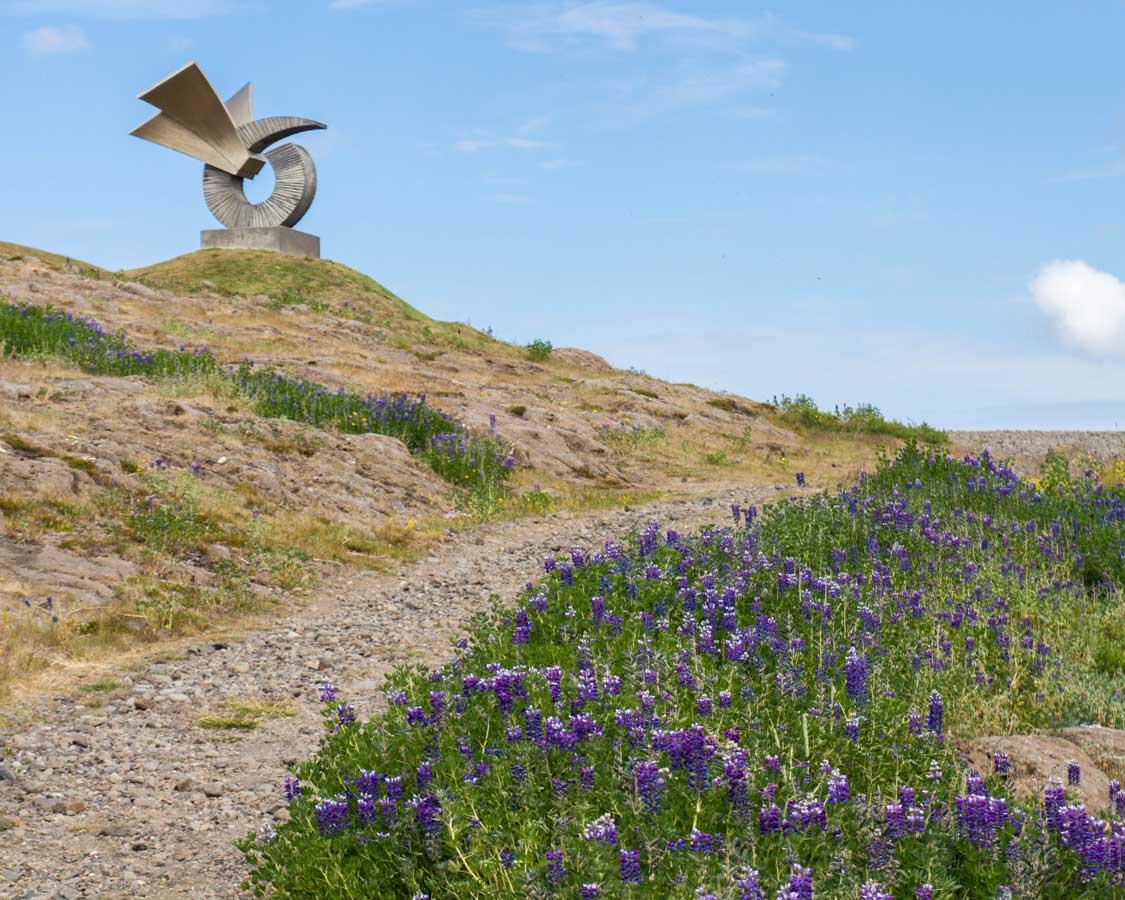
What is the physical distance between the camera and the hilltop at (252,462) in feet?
37.3

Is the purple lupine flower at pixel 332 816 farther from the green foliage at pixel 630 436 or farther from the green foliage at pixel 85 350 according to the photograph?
the green foliage at pixel 630 436

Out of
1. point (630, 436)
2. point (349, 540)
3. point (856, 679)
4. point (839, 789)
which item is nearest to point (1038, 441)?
point (630, 436)

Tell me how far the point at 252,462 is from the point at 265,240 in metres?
37.2

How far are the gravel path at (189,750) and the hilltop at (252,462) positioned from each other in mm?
992

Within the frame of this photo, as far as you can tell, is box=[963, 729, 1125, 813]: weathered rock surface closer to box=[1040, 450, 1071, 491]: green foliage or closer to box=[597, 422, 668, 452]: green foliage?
box=[1040, 450, 1071, 491]: green foliage

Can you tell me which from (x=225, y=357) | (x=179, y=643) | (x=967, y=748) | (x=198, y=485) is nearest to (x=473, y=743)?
(x=967, y=748)

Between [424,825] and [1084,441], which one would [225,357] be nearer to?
[424,825]

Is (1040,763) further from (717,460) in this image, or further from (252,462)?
(717,460)

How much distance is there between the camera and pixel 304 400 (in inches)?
767

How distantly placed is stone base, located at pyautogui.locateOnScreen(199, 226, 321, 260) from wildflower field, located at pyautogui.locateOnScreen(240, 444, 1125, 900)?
44356 millimetres

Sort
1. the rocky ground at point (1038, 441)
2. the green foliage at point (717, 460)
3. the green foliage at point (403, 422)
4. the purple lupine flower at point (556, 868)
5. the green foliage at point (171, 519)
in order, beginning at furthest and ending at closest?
the rocky ground at point (1038, 441) < the green foliage at point (717, 460) < the green foliage at point (403, 422) < the green foliage at point (171, 519) < the purple lupine flower at point (556, 868)

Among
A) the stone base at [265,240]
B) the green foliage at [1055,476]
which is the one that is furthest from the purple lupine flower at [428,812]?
the stone base at [265,240]

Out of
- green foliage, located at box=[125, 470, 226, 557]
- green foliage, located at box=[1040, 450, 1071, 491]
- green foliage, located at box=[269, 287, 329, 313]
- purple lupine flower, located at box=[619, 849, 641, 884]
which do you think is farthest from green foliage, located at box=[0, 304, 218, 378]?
purple lupine flower, located at box=[619, 849, 641, 884]

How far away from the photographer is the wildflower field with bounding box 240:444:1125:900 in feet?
13.5
